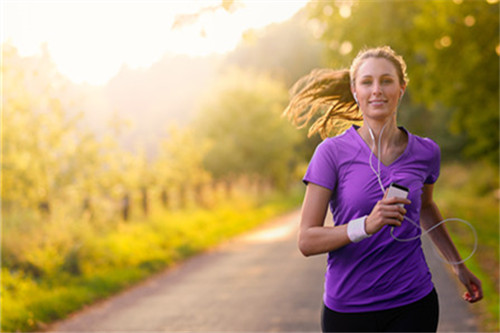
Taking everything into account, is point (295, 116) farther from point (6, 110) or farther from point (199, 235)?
point (199, 235)

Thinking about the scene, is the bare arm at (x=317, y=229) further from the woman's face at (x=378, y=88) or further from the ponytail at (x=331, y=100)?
the ponytail at (x=331, y=100)

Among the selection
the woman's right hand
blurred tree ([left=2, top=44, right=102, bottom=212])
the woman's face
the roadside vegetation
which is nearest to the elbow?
the woman's right hand

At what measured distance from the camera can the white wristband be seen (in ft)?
9.39

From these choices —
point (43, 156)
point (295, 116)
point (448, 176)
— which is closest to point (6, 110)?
point (43, 156)

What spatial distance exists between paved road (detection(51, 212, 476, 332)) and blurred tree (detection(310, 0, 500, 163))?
11.5 feet

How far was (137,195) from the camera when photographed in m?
18.7

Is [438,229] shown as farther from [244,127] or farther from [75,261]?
[244,127]

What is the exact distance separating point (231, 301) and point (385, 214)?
7.20 m

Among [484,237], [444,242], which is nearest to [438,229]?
[444,242]

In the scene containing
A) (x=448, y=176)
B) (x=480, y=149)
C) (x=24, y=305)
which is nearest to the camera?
Result: (x=24, y=305)

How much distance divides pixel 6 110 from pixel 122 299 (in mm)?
4374

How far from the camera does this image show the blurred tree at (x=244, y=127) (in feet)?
114

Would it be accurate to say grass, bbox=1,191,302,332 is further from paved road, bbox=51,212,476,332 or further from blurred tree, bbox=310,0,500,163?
blurred tree, bbox=310,0,500,163

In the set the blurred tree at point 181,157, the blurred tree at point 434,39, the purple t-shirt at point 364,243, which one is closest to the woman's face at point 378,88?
the purple t-shirt at point 364,243
